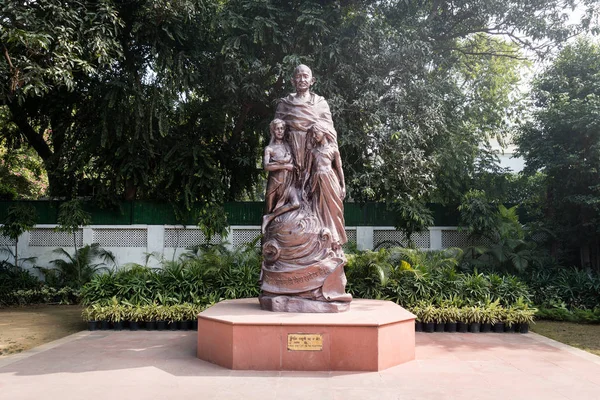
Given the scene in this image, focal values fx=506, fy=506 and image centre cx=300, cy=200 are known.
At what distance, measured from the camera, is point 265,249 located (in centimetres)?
678

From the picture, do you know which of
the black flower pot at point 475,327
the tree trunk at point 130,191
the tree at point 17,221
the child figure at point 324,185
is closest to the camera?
the child figure at point 324,185

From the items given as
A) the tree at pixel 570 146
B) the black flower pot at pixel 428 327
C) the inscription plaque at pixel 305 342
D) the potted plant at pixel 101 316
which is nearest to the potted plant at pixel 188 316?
the potted plant at pixel 101 316

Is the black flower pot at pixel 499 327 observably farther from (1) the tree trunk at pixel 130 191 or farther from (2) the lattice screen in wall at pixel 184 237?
(1) the tree trunk at pixel 130 191

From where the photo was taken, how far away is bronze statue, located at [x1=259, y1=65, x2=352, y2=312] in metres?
6.58

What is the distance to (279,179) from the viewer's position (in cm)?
704

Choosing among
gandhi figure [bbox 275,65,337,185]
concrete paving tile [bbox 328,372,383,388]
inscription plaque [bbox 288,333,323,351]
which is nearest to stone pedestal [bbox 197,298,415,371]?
inscription plaque [bbox 288,333,323,351]

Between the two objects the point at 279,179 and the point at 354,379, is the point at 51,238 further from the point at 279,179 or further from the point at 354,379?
the point at 354,379

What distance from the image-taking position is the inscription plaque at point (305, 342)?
574 centimetres

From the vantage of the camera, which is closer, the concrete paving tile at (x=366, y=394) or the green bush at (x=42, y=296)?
→ the concrete paving tile at (x=366, y=394)

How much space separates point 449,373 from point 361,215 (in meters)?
7.31

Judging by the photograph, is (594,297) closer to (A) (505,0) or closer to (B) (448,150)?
(B) (448,150)

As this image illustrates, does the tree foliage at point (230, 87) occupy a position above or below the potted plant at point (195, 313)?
above

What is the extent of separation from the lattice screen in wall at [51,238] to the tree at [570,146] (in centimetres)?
1100

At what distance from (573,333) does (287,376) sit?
5.91 metres
